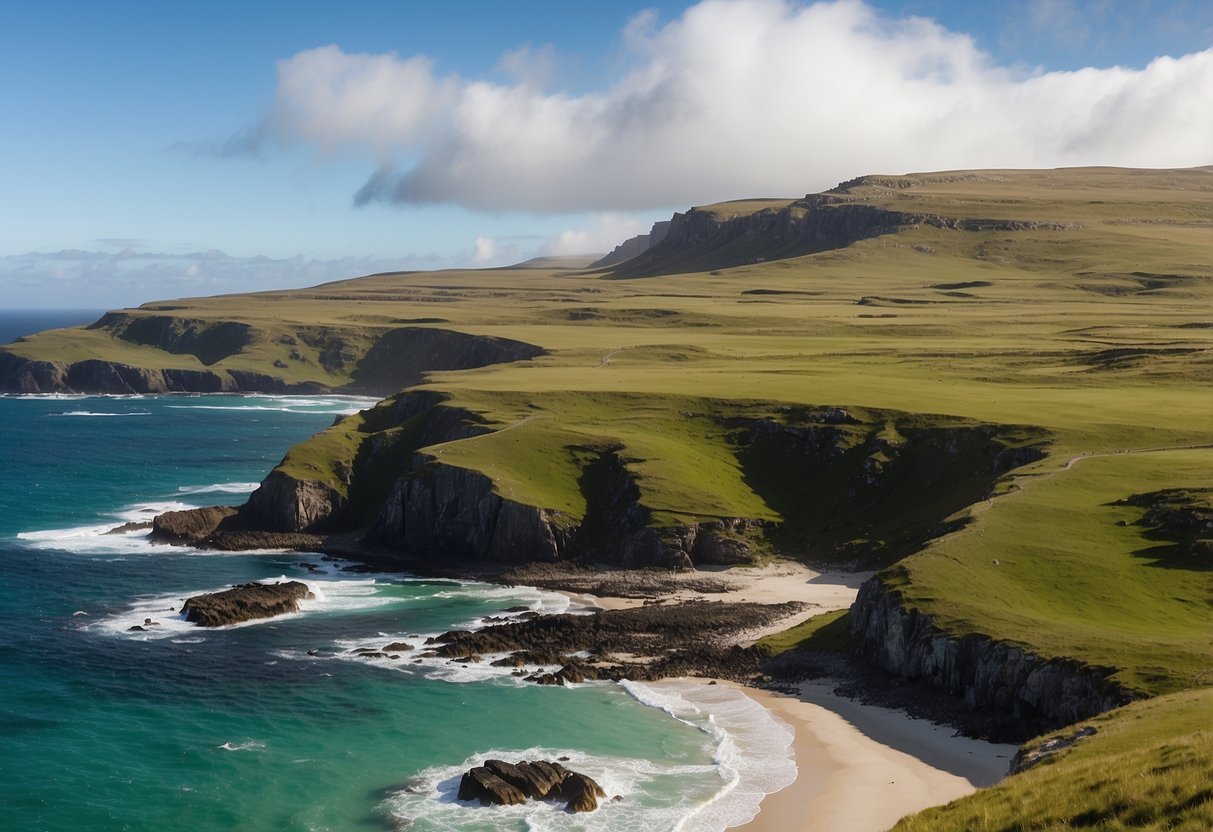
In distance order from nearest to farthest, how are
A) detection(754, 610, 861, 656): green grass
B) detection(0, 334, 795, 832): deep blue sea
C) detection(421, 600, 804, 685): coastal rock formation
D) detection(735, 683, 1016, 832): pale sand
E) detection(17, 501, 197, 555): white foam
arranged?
1. detection(735, 683, 1016, 832): pale sand
2. detection(0, 334, 795, 832): deep blue sea
3. detection(421, 600, 804, 685): coastal rock formation
4. detection(754, 610, 861, 656): green grass
5. detection(17, 501, 197, 555): white foam

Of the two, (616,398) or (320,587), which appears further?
(616,398)

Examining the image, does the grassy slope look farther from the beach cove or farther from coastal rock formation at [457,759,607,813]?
coastal rock formation at [457,759,607,813]

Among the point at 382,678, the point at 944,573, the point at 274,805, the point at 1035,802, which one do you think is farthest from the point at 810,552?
the point at 1035,802

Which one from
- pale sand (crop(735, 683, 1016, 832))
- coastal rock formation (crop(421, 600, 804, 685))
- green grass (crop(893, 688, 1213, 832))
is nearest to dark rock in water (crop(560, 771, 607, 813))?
pale sand (crop(735, 683, 1016, 832))

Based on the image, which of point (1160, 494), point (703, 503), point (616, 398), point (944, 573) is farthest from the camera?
point (616, 398)

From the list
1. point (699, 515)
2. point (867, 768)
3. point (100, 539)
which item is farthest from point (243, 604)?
point (867, 768)

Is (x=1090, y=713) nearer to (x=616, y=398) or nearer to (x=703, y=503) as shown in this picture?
(x=703, y=503)
